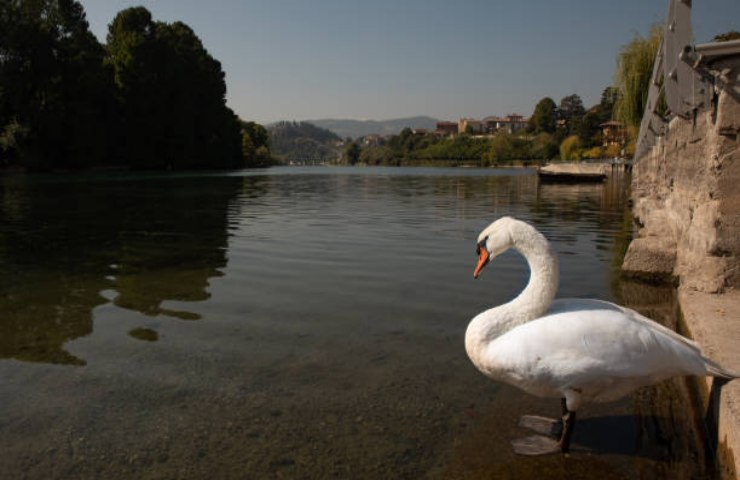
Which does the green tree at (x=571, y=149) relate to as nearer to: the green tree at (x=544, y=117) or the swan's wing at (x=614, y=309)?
the green tree at (x=544, y=117)

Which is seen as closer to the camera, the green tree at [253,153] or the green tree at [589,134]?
the green tree at [253,153]

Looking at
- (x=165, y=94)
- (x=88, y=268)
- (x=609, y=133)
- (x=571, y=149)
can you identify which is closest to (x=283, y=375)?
(x=88, y=268)

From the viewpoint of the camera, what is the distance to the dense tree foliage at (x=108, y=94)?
5128 centimetres

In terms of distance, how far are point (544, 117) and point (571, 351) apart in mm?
183229

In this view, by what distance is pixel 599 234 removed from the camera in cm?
1343

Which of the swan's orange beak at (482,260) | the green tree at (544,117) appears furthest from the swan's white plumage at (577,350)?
→ the green tree at (544,117)

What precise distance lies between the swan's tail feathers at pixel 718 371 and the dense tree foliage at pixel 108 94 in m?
57.8

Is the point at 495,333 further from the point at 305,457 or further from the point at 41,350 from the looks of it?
the point at 41,350

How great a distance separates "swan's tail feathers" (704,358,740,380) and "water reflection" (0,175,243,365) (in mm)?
4961

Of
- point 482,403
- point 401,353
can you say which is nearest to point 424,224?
point 401,353

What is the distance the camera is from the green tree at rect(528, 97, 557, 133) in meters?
173

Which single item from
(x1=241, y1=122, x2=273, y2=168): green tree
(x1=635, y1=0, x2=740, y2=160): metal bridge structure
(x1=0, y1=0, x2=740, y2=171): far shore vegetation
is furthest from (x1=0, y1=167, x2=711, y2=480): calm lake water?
(x1=241, y1=122, x2=273, y2=168): green tree

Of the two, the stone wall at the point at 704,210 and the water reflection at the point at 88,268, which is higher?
the stone wall at the point at 704,210

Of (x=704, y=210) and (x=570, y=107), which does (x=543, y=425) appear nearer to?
(x=704, y=210)
